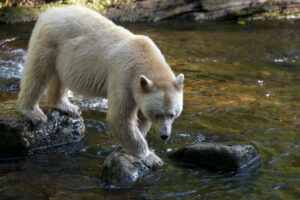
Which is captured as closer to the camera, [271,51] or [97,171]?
[97,171]

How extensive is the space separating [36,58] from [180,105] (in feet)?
7.92

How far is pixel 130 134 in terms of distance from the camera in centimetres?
594

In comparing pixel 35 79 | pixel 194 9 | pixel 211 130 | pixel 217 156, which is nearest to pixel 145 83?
pixel 217 156

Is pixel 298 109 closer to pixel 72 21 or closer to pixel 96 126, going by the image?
pixel 96 126

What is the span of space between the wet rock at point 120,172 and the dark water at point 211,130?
0.12 m

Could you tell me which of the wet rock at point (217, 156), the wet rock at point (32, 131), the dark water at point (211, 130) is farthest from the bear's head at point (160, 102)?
the wet rock at point (32, 131)

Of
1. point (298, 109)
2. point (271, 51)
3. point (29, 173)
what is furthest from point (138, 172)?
point (271, 51)

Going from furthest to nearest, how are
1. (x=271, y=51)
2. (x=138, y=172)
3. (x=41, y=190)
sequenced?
1. (x=271, y=51)
2. (x=138, y=172)
3. (x=41, y=190)

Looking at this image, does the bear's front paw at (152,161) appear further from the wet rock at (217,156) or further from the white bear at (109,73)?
the wet rock at (217,156)

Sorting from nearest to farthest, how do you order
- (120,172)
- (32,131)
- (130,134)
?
1. (120,172)
2. (130,134)
3. (32,131)

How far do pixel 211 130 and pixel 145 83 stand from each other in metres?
2.84

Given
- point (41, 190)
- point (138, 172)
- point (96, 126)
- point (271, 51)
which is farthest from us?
point (271, 51)

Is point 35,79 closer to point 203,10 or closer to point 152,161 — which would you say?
point 152,161

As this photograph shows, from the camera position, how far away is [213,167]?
248 inches
